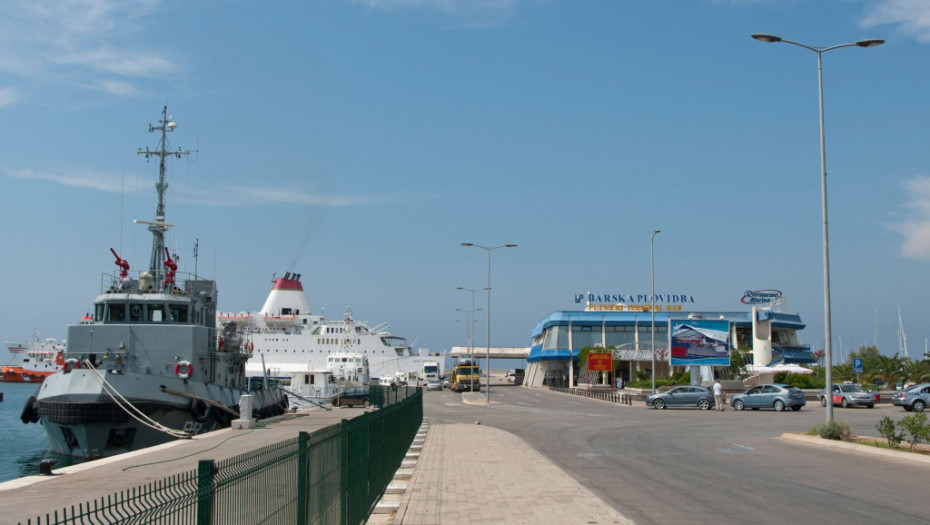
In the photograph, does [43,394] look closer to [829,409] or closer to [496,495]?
[496,495]

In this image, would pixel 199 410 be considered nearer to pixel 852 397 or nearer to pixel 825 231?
pixel 825 231

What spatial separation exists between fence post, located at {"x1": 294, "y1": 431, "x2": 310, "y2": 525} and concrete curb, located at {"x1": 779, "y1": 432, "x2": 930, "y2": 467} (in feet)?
50.5

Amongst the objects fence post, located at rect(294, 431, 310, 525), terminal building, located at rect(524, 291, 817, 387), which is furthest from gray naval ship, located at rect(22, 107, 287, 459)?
terminal building, located at rect(524, 291, 817, 387)

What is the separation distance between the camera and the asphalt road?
463 inches

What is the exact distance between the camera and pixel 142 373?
2766cm

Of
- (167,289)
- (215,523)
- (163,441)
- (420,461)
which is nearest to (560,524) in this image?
(215,523)

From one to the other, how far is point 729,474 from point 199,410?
19170mm

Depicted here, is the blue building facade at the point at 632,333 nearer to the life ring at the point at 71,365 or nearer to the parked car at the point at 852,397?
the parked car at the point at 852,397

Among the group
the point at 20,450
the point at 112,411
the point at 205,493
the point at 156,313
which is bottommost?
the point at 20,450

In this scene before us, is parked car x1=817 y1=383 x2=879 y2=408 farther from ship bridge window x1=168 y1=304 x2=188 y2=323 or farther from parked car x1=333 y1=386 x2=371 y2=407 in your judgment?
ship bridge window x1=168 y1=304 x2=188 y2=323

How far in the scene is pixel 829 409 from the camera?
78.1 ft

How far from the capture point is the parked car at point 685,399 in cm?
4397

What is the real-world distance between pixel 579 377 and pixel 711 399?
47.4 m

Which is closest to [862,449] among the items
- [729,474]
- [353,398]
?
[729,474]
